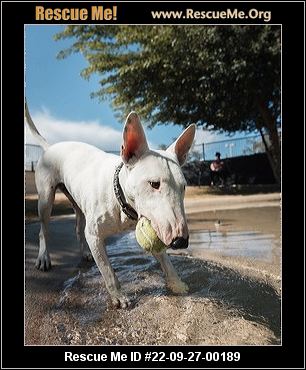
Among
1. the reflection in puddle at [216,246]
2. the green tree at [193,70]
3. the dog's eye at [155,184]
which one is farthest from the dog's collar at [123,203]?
the green tree at [193,70]

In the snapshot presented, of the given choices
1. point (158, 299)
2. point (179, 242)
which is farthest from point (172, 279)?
point (179, 242)

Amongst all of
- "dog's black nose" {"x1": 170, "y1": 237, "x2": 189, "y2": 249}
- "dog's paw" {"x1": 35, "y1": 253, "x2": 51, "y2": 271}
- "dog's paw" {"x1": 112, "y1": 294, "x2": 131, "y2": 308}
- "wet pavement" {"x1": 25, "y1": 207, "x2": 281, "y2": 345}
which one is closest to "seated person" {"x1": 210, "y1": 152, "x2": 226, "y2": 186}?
"wet pavement" {"x1": 25, "y1": 207, "x2": 281, "y2": 345}

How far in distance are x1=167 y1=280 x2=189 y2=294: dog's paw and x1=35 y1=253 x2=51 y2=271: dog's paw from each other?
1.26 metres

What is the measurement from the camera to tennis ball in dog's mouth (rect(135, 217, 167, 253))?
2.33 meters

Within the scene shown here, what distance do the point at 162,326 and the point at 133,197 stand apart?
837 mm

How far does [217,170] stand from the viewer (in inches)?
479

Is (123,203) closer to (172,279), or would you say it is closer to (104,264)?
(104,264)

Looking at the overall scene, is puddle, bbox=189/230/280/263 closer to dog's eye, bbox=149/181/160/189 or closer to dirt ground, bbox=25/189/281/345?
dirt ground, bbox=25/189/281/345

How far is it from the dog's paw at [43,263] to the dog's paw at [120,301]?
1054 millimetres

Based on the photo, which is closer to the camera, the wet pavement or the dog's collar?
the wet pavement

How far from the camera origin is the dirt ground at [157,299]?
2467mm
